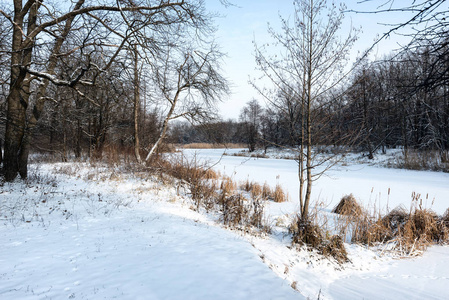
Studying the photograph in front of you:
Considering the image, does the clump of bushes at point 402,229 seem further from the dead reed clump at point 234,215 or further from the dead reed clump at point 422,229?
the dead reed clump at point 234,215

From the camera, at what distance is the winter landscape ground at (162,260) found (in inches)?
110

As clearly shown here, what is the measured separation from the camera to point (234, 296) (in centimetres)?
266

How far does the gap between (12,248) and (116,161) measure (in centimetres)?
776

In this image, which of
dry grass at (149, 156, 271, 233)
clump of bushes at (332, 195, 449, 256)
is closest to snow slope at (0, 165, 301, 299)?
dry grass at (149, 156, 271, 233)

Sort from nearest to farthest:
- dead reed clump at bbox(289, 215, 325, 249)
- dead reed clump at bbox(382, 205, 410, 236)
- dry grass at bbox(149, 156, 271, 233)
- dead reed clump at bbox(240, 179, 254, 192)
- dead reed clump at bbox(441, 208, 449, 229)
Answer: dead reed clump at bbox(289, 215, 325, 249)
dead reed clump at bbox(441, 208, 449, 229)
dead reed clump at bbox(382, 205, 410, 236)
dry grass at bbox(149, 156, 271, 233)
dead reed clump at bbox(240, 179, 254, 192)

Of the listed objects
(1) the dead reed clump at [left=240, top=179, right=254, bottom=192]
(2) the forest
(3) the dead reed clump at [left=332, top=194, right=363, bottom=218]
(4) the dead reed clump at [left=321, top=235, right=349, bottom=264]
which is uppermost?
(2) the forest

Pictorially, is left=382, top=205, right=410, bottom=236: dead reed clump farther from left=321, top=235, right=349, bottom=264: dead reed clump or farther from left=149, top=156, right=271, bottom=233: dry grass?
left=149, top=156, right=271, bottom=233: dry grass

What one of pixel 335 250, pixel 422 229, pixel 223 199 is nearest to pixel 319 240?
pixel 335 250

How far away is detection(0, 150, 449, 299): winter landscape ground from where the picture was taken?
281cm

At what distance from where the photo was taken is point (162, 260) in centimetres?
352

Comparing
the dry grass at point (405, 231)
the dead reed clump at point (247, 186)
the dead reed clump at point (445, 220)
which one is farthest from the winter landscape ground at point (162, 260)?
the dead reed clump at point (247, 186)

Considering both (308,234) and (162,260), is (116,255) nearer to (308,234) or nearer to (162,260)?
(162,260)

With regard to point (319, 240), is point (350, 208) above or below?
above

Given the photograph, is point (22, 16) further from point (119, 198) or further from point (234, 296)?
point (234, 296)
